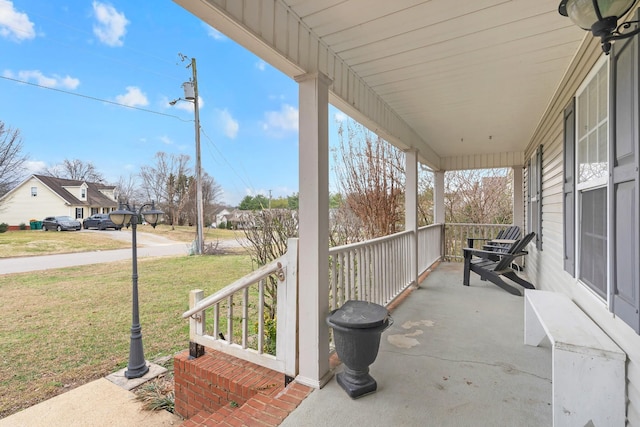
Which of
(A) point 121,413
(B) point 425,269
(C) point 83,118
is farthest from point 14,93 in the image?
(B) point 425,269

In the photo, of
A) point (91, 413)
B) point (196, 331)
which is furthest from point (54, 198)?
point (196, 331)

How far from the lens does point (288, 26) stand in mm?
1817

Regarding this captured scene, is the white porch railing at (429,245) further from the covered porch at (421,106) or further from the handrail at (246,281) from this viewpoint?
the handrail at (246,281)

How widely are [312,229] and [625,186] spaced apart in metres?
1.64

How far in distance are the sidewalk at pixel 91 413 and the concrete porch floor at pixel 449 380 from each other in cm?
210

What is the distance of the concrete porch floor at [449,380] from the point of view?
1.76 m

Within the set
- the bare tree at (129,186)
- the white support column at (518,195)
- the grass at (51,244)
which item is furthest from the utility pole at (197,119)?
the white support column at (518,195)

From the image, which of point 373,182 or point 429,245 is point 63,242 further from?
point 429,245

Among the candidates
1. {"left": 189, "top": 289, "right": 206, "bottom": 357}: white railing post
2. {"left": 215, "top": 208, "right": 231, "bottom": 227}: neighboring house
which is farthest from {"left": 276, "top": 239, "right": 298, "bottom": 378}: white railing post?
{"left": 215, "top": 208, "right": 231, "bottom": 227}: neighboring house

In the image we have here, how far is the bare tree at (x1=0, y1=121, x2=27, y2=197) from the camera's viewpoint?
421 inches

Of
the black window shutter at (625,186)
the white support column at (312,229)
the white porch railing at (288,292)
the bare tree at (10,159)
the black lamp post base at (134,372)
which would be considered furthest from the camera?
the bare tree at (10,159)

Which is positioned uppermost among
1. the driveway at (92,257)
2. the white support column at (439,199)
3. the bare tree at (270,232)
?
the white support column at (439,199)

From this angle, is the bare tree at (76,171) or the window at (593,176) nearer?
the window at (593,176)

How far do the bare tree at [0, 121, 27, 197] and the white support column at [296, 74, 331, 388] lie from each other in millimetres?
13803
